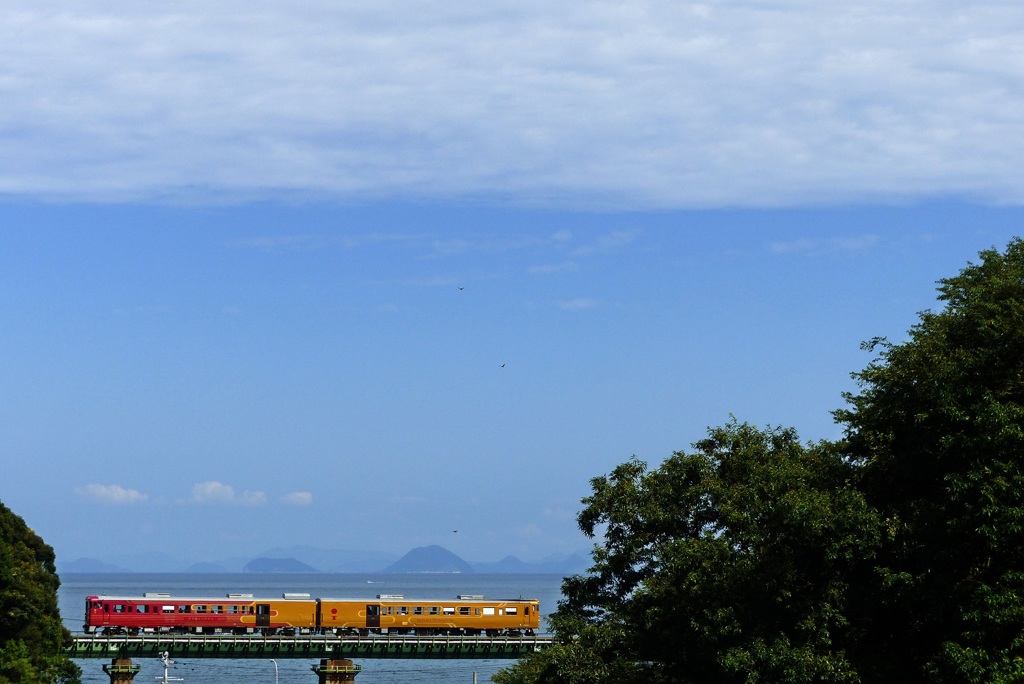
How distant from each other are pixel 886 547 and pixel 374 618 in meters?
69.6

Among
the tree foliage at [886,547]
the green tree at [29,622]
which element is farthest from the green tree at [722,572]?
the green tree at [29,622]

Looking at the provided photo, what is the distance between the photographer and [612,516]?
4684 centimetres

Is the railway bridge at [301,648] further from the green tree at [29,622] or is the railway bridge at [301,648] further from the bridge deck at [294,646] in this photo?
the green tree at [29,622]

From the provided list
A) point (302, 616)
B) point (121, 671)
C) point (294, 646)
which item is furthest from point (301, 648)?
point (121, 671)

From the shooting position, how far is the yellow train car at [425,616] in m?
99.6

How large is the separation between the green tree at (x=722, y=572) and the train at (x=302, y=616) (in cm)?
4914

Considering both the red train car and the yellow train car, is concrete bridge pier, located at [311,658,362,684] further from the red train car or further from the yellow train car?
the red train car

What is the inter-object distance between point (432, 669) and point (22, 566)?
284 ft

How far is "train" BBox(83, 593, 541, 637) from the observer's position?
98.1m

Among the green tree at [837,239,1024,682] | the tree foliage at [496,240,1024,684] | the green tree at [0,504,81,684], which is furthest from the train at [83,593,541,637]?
the green tree at [837,239,1024,682]

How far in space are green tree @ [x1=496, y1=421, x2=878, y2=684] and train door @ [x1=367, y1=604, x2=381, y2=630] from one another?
49.2 metres

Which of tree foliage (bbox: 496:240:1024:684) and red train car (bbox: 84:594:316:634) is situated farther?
red train car (bbox: 84:594:316:634)

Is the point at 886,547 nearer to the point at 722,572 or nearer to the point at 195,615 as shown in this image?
the point at 722,572

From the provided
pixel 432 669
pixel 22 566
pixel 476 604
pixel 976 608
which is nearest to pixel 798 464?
pixel 976 608
